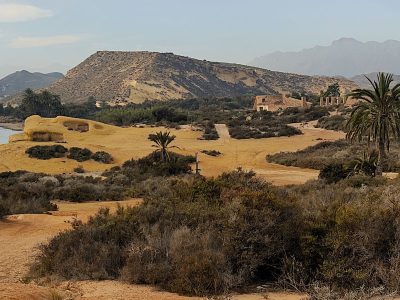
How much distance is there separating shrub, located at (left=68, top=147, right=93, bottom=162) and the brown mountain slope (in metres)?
84.4

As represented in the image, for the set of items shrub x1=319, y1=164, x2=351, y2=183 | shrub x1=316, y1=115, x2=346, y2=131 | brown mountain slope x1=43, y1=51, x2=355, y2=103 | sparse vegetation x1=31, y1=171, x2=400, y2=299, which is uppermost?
brown mountain slope x1=43, y1=51, x2=355, y2=103

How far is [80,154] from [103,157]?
6.19 feet

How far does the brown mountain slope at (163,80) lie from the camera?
433ft

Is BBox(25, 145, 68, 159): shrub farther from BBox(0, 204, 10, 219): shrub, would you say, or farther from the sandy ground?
BBox(0, 204, 10, 219): shrub

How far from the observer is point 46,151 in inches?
1446

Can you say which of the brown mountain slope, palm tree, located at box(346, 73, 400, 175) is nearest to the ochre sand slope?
palm tree, located at box(346, 73, 400, 175)

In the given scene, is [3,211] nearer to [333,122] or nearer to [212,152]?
[212,152]

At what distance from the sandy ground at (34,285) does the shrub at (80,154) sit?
789 inches

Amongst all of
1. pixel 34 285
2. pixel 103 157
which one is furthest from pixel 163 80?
pixel 34 285

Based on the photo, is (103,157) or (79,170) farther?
(103,157)

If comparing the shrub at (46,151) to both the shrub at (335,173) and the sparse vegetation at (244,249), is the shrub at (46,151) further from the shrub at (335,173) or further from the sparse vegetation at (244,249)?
the sparse vegetation at (244,249)

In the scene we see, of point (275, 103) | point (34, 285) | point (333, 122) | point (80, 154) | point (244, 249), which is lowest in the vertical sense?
point (80, 154)

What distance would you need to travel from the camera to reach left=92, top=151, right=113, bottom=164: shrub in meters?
35.8

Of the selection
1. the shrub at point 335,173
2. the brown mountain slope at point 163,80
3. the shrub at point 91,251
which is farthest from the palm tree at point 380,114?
the brown mountain slope at point 163,80
